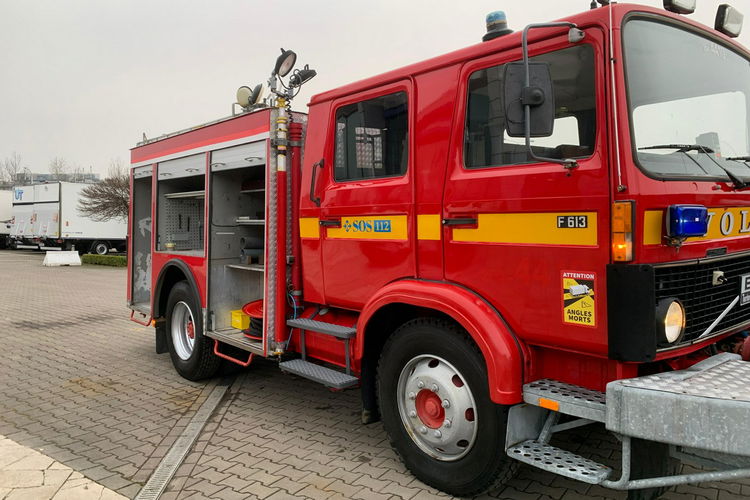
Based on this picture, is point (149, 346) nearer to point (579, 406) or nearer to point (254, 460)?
point (254, 460)

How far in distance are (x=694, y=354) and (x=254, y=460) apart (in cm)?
291

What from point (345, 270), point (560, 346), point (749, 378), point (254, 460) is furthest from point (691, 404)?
point (254, 460)

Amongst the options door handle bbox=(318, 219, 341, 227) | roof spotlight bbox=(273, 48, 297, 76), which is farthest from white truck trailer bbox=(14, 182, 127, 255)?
door handle bbox=(318, 219, 341, 227)

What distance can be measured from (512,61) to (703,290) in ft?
5.05

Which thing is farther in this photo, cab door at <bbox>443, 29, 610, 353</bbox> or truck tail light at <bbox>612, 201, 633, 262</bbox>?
cab door at <bbox>443, 29, 610, 353</bbox>

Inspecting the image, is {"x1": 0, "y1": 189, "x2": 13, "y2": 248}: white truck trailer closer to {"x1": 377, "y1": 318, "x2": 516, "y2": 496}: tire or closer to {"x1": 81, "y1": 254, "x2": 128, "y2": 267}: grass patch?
A: {"x1": 81, "y1": 254, "x2": 128, "y2": 267}: grass patch

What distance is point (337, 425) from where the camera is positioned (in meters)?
4.73

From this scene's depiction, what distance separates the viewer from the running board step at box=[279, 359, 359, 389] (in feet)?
13.3

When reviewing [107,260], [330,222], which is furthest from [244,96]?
[107,260]

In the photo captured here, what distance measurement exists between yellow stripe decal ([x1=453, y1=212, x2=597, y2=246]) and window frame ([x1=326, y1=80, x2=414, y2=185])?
2.25ft

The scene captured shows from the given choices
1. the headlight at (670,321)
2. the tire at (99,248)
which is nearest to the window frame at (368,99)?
the headlight at (670,321)

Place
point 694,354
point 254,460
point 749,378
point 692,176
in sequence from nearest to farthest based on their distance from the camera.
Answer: point 749,378 → point 692,176 → point 694,354 → point 254,460

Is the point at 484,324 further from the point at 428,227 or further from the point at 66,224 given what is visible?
the point at 66,224

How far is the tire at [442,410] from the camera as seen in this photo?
3.13m
